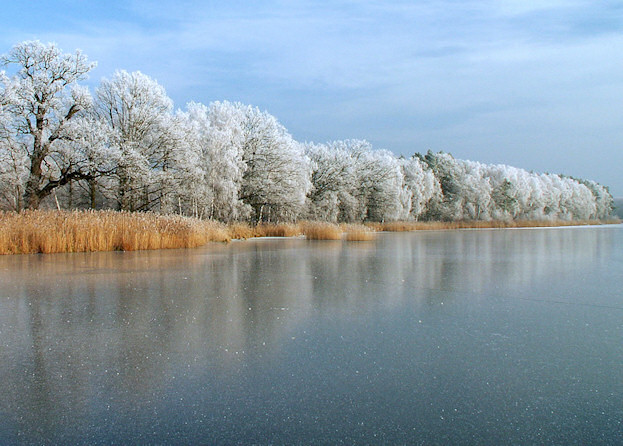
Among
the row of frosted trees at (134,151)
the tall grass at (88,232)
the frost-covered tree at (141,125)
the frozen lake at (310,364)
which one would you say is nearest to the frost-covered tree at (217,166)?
the row of frosted trees at (134,151)

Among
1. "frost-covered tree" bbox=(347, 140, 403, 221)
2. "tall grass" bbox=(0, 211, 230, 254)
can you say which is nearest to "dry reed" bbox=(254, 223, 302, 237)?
"tall grass" bbox=(0, 211, 230, 254)

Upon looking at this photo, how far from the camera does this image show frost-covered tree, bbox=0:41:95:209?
22484 millimetres

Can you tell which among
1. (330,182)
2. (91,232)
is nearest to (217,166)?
(91,232)

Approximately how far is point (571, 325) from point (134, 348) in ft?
13.6

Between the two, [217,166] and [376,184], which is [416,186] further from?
[217,166]

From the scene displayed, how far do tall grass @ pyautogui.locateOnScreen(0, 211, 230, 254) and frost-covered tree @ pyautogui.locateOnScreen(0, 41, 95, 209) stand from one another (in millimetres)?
8597

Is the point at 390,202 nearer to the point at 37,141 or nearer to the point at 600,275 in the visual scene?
the point at 37,141

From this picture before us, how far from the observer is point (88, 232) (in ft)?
47.9

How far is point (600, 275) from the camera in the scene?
905cm

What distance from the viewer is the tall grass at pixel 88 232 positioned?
13742 millimetres

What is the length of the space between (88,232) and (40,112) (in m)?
12.2

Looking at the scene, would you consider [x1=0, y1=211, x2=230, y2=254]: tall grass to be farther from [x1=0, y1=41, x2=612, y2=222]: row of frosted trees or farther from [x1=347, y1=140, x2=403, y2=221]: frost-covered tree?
[x1=347, y1=140, x2=403, y2=221]: frost-covered tree

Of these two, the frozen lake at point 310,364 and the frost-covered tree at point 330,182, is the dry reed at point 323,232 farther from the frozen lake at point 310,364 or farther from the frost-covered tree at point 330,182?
the frozen lake at point 310,364

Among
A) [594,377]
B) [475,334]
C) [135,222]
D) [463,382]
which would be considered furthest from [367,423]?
[135,222]
